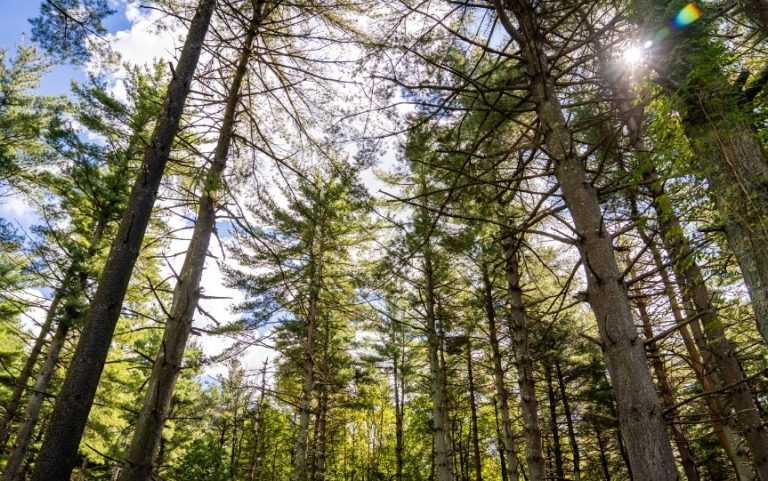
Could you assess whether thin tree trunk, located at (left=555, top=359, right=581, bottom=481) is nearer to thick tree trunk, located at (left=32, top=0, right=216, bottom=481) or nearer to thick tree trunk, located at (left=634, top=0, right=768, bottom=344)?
thick tree trunk, located at (left=634, top=0, right=768, bottom=344)

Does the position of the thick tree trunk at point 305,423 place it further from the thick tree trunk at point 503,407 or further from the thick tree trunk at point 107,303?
the thick tree trunk at point 107,303

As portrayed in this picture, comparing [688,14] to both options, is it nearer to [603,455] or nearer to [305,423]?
[305,423]

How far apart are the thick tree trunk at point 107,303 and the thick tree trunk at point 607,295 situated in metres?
3.10

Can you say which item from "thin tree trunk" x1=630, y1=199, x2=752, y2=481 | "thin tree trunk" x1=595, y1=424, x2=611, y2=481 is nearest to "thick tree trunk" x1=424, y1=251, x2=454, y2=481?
"thin tree trunk" x1=630, y1=199, x2=752, y2=481

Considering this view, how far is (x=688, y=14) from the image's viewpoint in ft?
10.2

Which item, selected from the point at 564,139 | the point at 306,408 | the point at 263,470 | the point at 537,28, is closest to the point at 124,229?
the point at 564,139

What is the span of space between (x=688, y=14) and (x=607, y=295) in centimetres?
256

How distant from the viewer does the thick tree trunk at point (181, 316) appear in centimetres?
321

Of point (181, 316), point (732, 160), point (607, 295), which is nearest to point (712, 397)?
point (732, 160)

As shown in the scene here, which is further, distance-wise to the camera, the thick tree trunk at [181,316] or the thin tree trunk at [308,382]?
the thin tree trunk at [308,382]

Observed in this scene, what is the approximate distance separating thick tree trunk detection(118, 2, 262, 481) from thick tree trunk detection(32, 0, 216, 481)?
0.99 m

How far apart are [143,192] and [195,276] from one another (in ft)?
4.29

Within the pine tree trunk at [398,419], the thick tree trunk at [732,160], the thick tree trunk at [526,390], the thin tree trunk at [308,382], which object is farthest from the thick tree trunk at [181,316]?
the pine tree trunk at [398,419]

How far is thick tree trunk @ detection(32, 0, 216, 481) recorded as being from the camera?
2.15m
